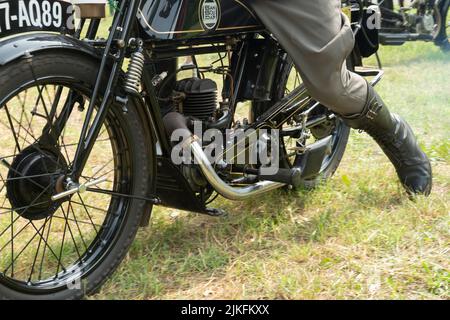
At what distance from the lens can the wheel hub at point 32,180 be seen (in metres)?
2.41

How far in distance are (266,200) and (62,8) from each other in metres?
1.59

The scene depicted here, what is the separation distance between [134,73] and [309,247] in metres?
1.14

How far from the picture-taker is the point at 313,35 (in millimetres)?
2736

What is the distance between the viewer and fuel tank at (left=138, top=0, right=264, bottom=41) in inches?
102

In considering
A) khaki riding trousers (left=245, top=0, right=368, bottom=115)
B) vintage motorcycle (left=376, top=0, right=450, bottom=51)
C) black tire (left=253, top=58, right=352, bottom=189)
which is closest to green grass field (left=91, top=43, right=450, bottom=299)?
black tire (left=253, top=58, right=352, bottom=189)

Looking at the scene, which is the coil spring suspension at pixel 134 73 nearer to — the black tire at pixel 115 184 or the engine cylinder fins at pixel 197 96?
the black tire at pixel 115 184

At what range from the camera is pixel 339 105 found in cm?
303

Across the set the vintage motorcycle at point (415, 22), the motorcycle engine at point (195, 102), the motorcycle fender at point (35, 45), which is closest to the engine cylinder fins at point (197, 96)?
the motorcycle engine at point (195, 102)

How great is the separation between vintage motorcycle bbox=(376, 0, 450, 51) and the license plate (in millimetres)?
5036

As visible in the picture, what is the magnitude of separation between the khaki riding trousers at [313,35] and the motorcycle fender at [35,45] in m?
0.75

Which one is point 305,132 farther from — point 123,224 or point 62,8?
point 62,8

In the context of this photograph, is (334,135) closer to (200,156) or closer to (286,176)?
(286,176)
